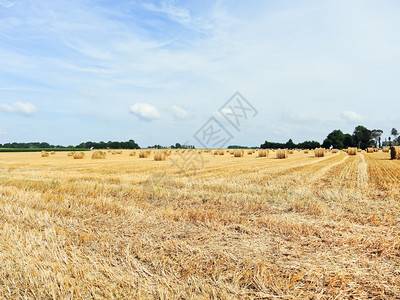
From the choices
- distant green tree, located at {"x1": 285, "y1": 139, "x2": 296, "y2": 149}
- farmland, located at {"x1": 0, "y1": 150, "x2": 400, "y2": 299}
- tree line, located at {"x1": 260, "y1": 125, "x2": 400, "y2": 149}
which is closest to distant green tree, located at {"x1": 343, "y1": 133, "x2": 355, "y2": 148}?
tree line, located at {"x1": 260, "y1": 125, "x2": 400, "y2": 149}

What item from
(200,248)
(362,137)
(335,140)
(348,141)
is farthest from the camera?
(348,141)

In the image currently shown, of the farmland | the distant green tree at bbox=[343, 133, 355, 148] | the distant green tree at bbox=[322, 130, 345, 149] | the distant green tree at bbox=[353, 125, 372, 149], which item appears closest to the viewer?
the farmland

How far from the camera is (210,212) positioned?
5434 millimetres

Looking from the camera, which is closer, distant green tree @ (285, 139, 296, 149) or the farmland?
the farmland

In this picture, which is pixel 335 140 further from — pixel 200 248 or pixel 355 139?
pixel 200 248

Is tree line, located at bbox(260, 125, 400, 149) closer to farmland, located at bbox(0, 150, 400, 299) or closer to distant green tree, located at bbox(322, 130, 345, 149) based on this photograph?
distant green tree, located at bbox(322, 130, 345, 149)

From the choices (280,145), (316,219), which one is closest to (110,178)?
(316,219)

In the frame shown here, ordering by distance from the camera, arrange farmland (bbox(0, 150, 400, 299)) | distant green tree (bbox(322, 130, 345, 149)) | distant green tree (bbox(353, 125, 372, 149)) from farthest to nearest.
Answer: distant green tree (bbox(322, 130, 345, 149)), distant green tree (bbox(353, 125, 372, 149)), farmland (bbox(0, 150, 400, 299))

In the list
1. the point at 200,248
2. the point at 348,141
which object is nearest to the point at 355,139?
the point at 348,141

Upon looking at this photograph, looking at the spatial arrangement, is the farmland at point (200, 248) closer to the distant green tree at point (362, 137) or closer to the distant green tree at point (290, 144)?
the distant green tree at point (290, 144)

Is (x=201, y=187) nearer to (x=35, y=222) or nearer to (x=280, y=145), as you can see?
(x=35, y=222)

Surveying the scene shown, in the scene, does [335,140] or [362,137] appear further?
[335,140]

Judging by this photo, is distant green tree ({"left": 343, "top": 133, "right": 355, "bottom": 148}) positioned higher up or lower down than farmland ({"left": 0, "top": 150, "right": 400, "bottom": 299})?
higher up

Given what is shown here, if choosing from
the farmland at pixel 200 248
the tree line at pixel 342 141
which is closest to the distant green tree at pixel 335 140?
the tree line at pixel 342 141
